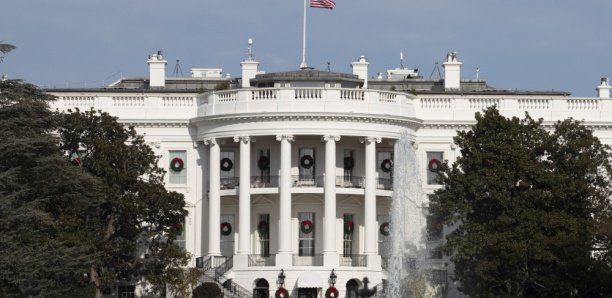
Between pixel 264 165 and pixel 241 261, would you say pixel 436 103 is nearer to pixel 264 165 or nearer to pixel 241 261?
pixel 264 165

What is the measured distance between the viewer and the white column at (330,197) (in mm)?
96562

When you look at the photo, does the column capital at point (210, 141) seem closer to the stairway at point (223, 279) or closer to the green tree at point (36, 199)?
the stairway at point (223, 279)

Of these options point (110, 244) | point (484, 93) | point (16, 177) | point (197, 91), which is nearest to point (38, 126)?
point (16, 177)

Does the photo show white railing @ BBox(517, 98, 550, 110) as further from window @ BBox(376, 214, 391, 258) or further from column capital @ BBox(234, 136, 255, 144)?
column capital @ BBox(234, 136, 255, 144)

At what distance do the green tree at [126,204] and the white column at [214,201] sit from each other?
557 centimetres

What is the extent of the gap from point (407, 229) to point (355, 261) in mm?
4438

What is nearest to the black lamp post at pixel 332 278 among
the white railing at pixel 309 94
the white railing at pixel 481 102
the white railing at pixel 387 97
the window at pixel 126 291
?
the white railing at pixel 309 94

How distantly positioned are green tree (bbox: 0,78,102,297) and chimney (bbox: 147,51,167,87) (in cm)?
2102

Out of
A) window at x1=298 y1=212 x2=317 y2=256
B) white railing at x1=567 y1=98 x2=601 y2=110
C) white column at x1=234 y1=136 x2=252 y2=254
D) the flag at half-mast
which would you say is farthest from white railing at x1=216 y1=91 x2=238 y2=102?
white railing at x1=567 y1=98 x2=601 y2=110

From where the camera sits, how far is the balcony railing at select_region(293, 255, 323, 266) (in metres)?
97.3

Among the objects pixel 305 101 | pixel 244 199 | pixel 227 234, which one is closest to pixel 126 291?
pixel 227 234

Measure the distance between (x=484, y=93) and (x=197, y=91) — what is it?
50.7 ft

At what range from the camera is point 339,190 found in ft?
321

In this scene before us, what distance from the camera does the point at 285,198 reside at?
9700 cm
